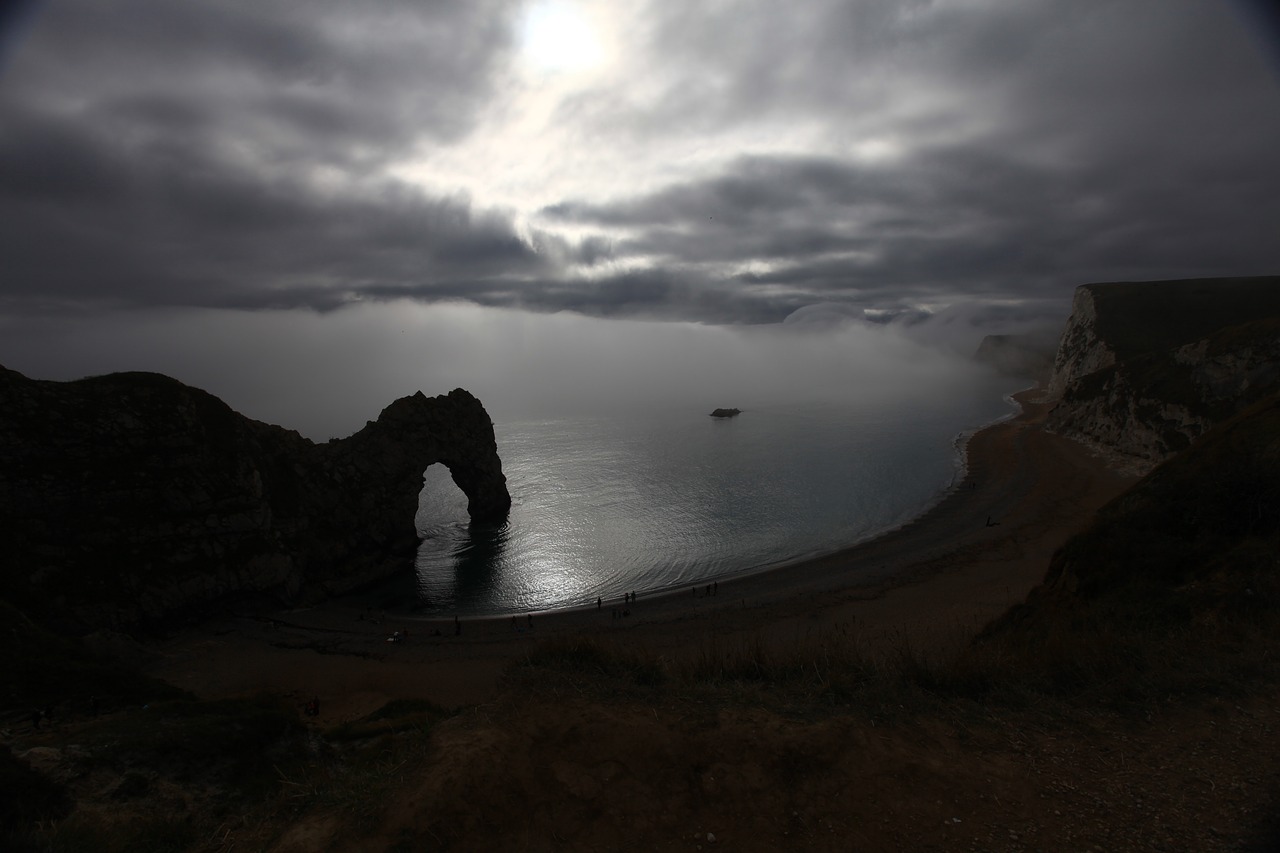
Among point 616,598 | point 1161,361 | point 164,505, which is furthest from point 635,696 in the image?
point 1161,361

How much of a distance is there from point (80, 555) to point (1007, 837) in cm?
4009

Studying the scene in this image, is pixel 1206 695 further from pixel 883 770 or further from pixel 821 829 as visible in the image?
pixel 821 829

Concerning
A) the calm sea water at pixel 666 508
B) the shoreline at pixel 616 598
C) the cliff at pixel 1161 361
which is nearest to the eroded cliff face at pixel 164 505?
the shoreline at pixel 616 598

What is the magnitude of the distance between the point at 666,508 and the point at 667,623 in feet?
84.0

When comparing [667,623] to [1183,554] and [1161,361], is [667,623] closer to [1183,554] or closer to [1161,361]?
[1183,554]

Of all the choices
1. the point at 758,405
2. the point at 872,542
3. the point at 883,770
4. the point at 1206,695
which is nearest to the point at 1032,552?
the point at 872,542

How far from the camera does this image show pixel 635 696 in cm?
907

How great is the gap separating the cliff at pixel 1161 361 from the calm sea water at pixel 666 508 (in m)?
16.0

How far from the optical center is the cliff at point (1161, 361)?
49781mm

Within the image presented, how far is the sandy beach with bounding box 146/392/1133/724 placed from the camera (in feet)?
84.0

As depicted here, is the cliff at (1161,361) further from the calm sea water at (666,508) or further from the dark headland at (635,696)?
the dark headland at (635,696)

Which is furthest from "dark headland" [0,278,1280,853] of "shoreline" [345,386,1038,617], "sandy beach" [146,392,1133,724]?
"shoreline" [345,386,1038,617]

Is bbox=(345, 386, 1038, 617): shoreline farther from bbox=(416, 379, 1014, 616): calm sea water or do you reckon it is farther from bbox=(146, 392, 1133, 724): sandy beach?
bbox=(416, 379, 1014, 616): calm sea water

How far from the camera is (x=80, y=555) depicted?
93.0 feet
